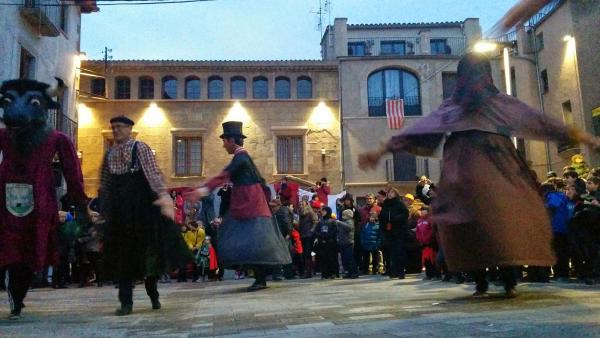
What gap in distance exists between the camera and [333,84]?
3058 cm

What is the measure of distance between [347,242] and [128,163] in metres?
7.34

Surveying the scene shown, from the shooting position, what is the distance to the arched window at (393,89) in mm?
30891

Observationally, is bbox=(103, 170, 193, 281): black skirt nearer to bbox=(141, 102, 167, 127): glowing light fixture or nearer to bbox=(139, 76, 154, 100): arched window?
bbox=(141, 102, 167, 127): glowing light fixture

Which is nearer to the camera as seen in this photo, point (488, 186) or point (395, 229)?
point (488, 186)

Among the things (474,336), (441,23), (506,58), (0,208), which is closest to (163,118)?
(506,58)

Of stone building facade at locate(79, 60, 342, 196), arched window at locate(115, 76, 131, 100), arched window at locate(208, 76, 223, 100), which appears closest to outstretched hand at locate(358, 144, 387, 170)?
stone building facade at locate(79, 60, 342, 196)

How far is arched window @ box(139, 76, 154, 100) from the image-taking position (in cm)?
2986

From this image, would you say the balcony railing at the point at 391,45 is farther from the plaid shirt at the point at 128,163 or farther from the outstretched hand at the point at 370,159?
the outstretched hand at the point at 370,159

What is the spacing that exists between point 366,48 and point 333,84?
1228cm

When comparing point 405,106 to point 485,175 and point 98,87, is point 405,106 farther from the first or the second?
point 485,175

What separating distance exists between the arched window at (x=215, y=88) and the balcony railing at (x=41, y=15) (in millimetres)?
11909

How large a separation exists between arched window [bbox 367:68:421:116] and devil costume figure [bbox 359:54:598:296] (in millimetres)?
25697

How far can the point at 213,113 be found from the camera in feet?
97.6

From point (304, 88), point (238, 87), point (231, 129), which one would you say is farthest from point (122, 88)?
point (231, 129)
